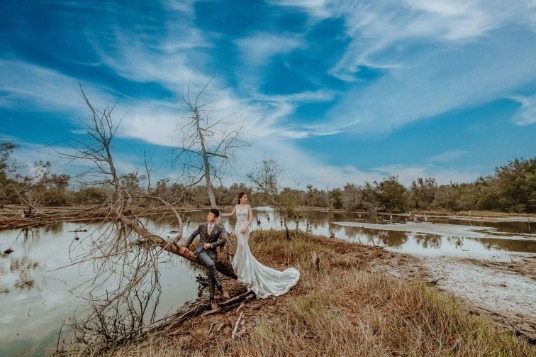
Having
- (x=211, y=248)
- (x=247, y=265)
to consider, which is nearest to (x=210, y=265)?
(x=211, y=248)

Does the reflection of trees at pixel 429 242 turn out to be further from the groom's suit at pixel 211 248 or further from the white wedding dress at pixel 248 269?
the groom's suit at pixel 211 248

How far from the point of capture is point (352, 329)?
175 inches

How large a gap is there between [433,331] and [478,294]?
4614mm

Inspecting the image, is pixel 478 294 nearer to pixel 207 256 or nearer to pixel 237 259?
pixel 237 259

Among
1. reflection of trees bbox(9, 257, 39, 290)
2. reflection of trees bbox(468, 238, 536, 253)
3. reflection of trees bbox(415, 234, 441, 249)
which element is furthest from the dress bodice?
reflection of trees bbox(468, 238, 536, 253)

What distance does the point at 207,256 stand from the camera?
21.3 ft

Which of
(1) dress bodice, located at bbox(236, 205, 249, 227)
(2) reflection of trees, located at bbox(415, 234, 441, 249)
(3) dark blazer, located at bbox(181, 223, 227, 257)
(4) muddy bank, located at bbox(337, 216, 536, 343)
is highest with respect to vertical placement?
(1) dress bodice, located at bbox(236, 205, 249, 227)

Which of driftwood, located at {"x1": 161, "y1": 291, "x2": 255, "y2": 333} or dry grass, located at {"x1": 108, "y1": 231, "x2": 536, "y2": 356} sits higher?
dry grass, located at {"x1": 108, "y1": 231, "x2": 536, "y2": 356}

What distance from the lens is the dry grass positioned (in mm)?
4078

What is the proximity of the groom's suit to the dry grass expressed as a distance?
785 mm

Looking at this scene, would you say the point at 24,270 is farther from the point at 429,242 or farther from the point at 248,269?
the point at 429,242

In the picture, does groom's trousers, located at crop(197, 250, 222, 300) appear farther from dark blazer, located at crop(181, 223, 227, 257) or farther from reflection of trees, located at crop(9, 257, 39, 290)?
reflection of trees, located at crop(9, 257, 39, 290)

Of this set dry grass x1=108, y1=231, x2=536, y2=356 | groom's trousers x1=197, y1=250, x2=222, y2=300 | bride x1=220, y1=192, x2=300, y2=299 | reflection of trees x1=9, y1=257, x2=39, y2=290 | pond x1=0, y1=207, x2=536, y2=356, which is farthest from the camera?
reflection of trees x1=9, y1=257, x2=39, y2=290

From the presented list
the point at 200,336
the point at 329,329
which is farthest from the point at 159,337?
the point at 329,329
